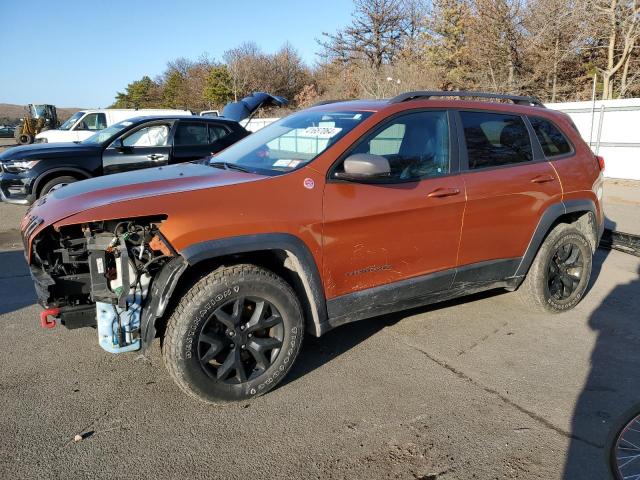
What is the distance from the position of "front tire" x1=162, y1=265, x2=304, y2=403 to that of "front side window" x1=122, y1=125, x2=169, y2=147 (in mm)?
6318

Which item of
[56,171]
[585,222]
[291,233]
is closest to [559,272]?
[585,222]

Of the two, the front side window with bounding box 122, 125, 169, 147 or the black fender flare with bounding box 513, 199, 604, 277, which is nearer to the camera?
the black fender flare with bounding box 513, 199, 604, 277

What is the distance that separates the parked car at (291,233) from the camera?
284cm

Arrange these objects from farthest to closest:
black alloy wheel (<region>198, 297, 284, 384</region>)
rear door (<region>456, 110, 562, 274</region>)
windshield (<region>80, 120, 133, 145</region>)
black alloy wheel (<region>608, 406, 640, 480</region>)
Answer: windshield (<region>80, 120, 133, 145</region>) < rear door (<region>456, 110, 562, 274</region>) < black alloy wheel (<region>198, 297, 284, 384</region>) < black alloy wheel (<region>608, 406, 640, 480</region>)

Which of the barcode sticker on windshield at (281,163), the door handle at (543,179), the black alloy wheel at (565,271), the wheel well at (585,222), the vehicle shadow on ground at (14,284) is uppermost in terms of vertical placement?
the barcode sticker on windshield at (281,163)

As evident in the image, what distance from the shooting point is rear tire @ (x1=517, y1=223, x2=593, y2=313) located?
14.6ft

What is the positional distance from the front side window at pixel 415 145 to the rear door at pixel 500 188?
0.65 ft

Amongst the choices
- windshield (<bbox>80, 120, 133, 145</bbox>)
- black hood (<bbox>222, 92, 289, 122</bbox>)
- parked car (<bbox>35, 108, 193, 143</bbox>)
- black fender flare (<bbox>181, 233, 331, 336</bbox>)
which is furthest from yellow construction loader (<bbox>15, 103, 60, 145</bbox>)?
black fender flare (<bbox>181, 233, 331, 336</bbox>)

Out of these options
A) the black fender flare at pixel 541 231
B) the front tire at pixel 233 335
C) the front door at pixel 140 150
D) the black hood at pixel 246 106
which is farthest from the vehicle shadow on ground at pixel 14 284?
the black hood at pixel 246 106

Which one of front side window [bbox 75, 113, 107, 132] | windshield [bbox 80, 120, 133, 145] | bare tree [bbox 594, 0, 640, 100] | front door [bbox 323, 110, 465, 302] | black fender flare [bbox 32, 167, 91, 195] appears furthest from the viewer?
bare tree [bbox 594, 0, 640, 100]

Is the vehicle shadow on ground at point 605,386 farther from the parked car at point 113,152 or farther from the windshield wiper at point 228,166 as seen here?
the parked car at point 113,152

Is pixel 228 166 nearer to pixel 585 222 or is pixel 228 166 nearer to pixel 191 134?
pixel 585 222

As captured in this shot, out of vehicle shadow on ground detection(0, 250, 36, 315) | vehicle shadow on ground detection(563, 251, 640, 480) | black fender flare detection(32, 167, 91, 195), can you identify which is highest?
black fender flare detection(32, 167, 91, 195)

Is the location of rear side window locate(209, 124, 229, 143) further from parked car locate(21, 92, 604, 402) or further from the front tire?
the front tire
